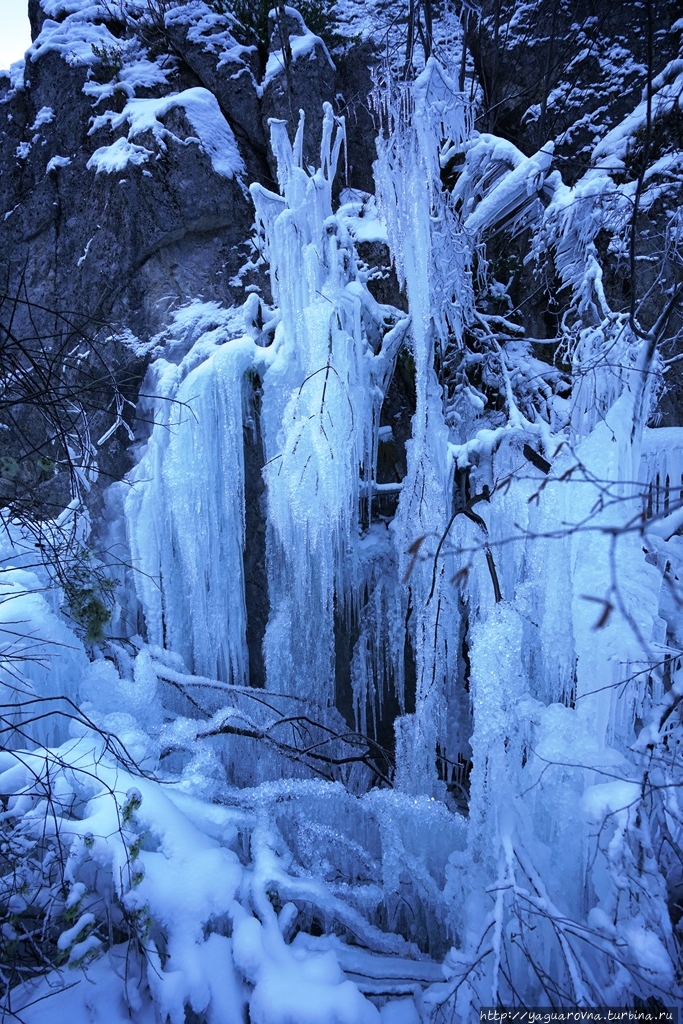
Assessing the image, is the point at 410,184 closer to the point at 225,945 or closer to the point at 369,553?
the point at 369,553

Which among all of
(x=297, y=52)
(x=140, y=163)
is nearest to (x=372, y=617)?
(x=140, y=163)

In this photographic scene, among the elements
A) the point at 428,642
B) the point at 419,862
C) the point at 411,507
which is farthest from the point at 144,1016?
the point at 411,507

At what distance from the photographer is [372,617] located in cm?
430

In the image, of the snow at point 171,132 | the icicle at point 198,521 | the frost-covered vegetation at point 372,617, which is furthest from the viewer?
the snow at point 171,132

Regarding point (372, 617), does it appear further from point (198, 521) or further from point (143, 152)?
point (143, 152)

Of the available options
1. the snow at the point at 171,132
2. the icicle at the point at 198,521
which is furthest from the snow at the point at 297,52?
the icicle at the point at 198,521

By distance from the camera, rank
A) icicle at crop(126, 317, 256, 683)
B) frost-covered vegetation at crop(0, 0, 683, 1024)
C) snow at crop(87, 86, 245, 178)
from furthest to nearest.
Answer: snow at crop(87, 86, 245, 178) → icicle at crop(126, 317, 256, 683) → frost-covered vegetation at crop(0, 0, 683, 1024)

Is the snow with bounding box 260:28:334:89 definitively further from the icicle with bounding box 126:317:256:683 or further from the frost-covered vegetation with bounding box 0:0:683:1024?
the icicle with bounding box 126:317:256:683

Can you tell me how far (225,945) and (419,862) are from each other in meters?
1.02

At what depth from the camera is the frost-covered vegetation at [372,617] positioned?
88.6 inches

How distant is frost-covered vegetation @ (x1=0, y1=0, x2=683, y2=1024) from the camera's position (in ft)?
7.38

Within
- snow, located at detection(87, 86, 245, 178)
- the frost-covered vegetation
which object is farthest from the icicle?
snow, located at detection(87, 86, 245, 178)

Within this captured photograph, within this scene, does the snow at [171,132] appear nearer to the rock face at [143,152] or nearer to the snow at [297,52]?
the rock face at [143,152]

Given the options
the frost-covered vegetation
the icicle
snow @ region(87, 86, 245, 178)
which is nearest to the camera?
the frost-covered vegetation
